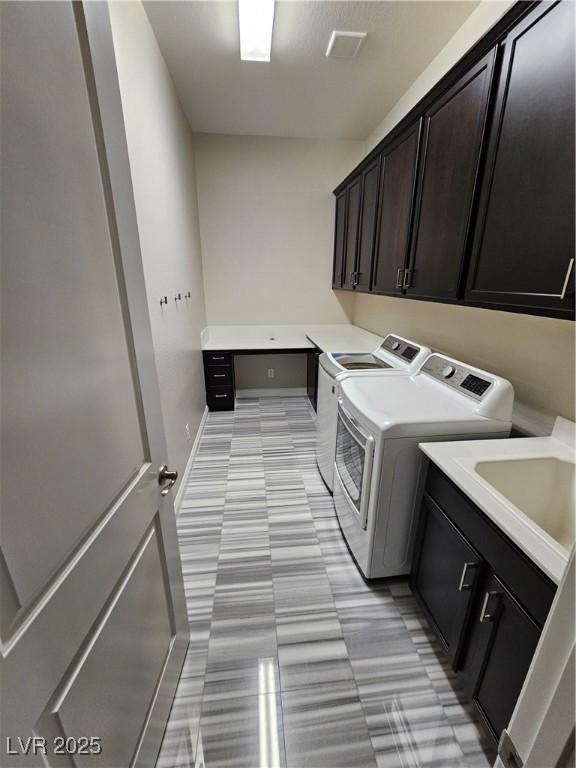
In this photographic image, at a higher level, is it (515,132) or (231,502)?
(515,132)

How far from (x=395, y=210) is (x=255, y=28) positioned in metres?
1.31

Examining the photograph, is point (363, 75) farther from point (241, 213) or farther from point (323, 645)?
point (323, 645)

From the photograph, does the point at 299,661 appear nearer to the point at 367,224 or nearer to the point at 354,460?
the point at 354,460

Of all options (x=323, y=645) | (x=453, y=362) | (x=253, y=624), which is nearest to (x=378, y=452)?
(x=453, y=362)

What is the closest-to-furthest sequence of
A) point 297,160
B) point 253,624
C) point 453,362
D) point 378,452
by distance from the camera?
point 378,452 → point 253,624 → point 453,362 → point 297,160

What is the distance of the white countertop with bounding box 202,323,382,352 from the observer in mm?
3479

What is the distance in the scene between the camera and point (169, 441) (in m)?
2.07

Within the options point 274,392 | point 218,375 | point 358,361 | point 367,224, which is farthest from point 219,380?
point 367,224

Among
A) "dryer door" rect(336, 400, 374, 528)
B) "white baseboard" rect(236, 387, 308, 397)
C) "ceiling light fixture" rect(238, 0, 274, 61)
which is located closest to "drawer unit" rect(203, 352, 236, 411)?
"white baseboard" rect(236, 387, 308, 397)

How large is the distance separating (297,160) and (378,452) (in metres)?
3.48

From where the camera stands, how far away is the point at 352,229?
3.02 metres

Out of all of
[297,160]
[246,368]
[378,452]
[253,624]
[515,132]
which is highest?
[297,160]

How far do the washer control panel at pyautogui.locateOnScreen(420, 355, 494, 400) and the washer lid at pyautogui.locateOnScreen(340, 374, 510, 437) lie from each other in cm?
3

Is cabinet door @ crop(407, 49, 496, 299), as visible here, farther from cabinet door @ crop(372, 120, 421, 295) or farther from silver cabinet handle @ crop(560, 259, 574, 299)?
silver cabinet handle @ crop(560, 259, 574, 299)
